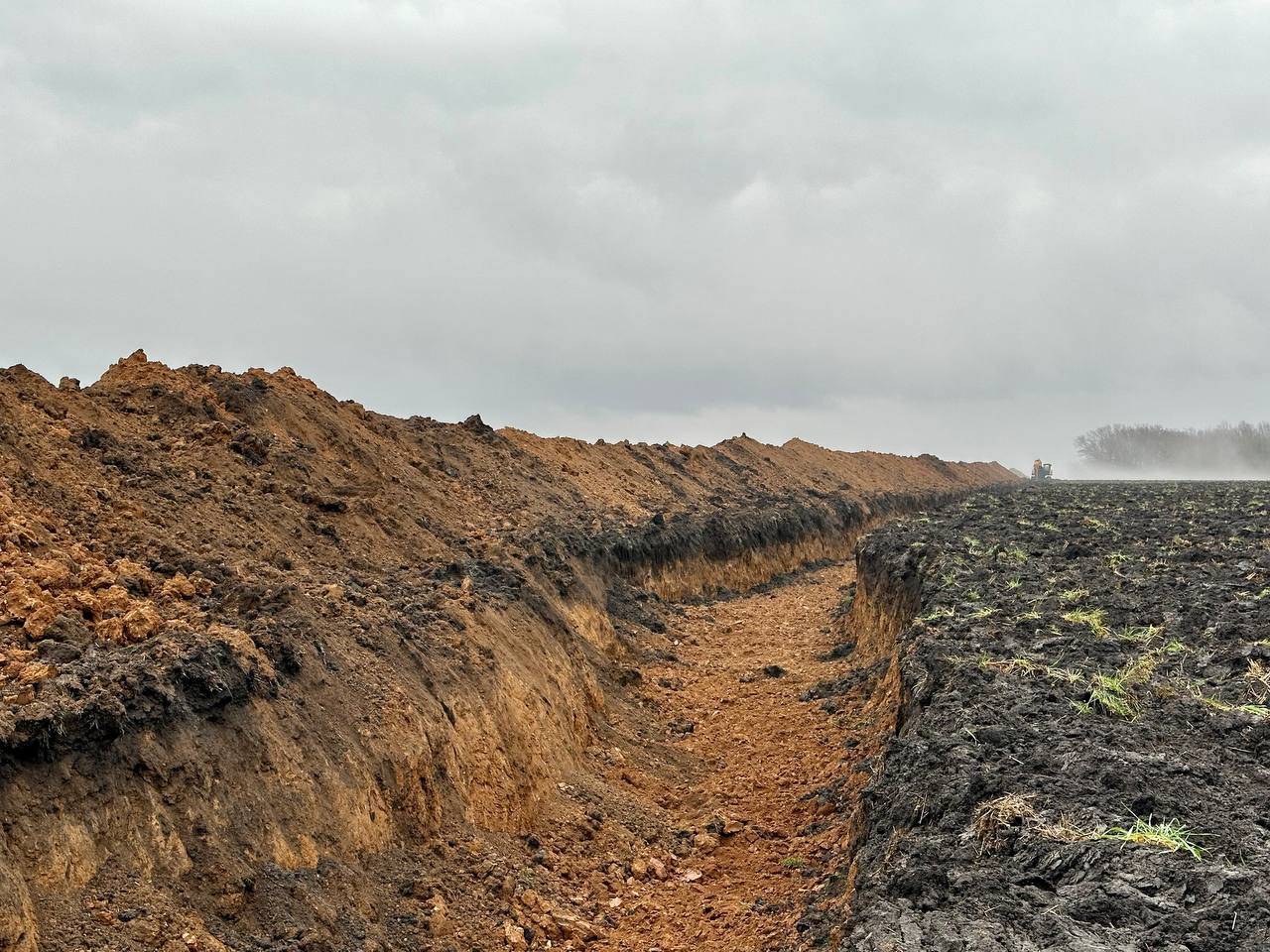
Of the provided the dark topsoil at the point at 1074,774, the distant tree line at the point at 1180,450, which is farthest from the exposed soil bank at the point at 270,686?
the distant tree line at the point at 1180,450

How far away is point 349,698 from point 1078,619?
686cm

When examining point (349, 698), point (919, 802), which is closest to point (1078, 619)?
point (919, 802)

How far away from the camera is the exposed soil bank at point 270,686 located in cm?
484

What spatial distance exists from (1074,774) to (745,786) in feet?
16.0

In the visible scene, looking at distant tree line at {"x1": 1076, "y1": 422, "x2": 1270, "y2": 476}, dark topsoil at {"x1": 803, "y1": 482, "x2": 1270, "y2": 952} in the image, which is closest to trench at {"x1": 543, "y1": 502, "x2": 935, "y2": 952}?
dark topsoil at {"x1": 803, "y1": 482, "x2": 1270, "y2": 952}

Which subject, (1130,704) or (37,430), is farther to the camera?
(37,430)

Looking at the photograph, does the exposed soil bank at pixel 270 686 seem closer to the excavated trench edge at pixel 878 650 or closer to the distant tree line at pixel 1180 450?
the excavated trench edge at pixel 878 650

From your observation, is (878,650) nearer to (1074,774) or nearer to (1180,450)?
(1074,774)

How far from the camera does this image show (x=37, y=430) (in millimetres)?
8781

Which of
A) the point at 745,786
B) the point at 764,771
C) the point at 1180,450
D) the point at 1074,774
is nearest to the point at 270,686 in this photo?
the point at 745,786

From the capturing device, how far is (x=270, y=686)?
250 inches

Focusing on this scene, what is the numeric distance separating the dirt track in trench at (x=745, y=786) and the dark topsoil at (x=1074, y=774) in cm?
107

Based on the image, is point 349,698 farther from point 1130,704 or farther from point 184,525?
point 1130,704

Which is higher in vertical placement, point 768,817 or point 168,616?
point 168,616
